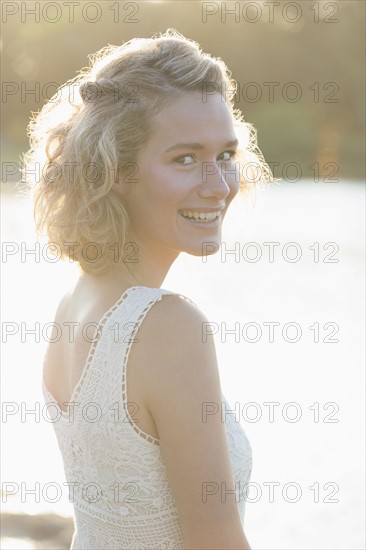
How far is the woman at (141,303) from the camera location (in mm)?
1710

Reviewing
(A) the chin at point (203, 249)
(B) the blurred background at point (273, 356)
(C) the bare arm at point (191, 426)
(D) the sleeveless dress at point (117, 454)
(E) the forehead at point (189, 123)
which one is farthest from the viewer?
(B) the blurred background at point (273, 356)

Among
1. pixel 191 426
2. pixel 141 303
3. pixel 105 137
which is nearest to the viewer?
pixel 191 426

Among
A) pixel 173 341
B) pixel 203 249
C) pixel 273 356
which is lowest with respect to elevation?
pixel 173 341

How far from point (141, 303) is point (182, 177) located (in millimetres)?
391

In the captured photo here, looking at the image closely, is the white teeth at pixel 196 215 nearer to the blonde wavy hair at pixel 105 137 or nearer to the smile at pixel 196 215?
the smile at pixel 196 215

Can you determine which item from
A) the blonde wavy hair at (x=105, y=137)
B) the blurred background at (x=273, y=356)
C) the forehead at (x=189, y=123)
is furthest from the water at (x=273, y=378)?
the forehead at (x=189, y=123)

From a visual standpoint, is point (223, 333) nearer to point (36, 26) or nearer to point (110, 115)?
point (110, 115)

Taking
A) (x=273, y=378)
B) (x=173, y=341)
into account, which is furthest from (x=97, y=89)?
(x=273, y=378)

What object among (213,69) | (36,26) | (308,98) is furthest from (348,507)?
(308,98)

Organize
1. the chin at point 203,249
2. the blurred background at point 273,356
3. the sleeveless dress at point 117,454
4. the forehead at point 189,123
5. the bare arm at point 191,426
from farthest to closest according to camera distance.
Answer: the blurred background at point 273,356 < the chin at point 203,249 < the forehead at point 189,123 < the sleeveless dress at point 117,454 < the bare arm at point 191,426

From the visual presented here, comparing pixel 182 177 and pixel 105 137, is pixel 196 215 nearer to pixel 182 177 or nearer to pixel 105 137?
pixel 182 177

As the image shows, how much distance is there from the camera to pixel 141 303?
5.98 ft

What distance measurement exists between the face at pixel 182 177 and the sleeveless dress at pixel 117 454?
0.28 m

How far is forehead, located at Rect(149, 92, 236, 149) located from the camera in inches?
81.6
